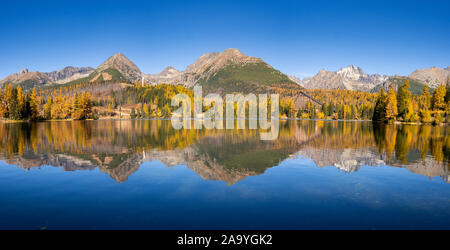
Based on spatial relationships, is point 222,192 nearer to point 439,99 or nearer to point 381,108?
point 439,99

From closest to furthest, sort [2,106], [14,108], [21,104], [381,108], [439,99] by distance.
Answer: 1. [439,99]
2. [14,108]
3. [21,104]
4. [2,106]
5. [381,108]

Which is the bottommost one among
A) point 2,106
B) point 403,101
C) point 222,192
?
point 222,192

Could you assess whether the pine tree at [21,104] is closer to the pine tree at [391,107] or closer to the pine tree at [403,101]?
the pine tree at [391,107]

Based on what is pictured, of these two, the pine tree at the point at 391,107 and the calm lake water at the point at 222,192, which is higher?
the pine tree at the point at 391,107

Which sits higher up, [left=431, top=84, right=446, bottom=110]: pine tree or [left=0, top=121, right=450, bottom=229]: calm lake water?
[left=431, top=84, right=446, bottom=110]: pine tree

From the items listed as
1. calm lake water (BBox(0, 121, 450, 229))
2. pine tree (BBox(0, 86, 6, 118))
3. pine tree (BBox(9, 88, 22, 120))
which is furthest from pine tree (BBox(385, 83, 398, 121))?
pine tree (BBox(0, 86, 6, 118))

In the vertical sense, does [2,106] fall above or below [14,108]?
above

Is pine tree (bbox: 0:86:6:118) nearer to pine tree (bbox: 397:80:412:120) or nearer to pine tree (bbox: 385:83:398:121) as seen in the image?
pine tree (bbox: 385:83:398:121)

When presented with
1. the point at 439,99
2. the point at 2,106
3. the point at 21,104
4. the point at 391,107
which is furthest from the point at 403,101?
the point at 2,106

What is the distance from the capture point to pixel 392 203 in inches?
535

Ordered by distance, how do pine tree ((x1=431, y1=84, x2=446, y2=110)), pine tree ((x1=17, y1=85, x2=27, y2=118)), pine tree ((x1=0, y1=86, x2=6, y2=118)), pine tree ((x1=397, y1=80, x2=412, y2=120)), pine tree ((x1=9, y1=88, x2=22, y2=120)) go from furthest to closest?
pine tree ((x1=0, y1=86, x2=6, y2=118)), pine tree ((x1=17, y1=85, x2=27, y2=118)), pine tree ((x1=9, y1=88, x2=22, y2=120)), pine tree ((x1=397, y1=80, x2=412, y2=120)), pine tree ((x1=431, y1=84, x2=446, y2=110))

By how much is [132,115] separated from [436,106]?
173862mm

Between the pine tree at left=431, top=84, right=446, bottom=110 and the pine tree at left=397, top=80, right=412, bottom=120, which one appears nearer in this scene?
the pine tree at left=431, top=84, right=446, bottom=110

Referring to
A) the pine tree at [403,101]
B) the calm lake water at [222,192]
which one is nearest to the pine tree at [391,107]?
the pine tree at [403,101]
